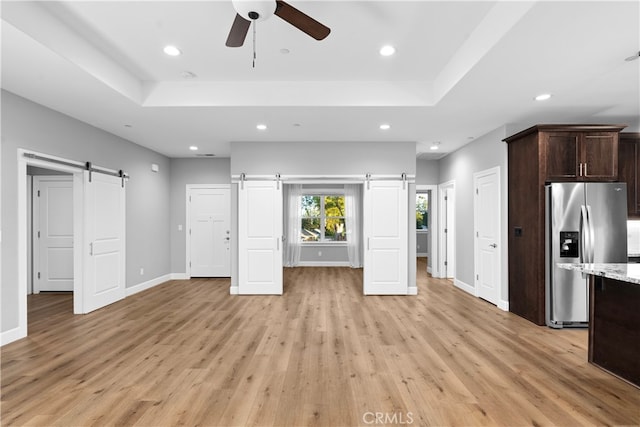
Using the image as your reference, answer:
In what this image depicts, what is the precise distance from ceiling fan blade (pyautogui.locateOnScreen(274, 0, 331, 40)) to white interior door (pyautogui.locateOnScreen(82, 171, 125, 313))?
4.03m

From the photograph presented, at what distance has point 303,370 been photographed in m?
2.84

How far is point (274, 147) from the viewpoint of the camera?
576 cm

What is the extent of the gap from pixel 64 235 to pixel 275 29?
17.7 ft

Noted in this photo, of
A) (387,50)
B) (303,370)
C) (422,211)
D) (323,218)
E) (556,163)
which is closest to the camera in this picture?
(303,370)

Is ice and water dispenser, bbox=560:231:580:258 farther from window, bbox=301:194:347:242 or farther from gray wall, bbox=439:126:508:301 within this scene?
window, bbox=301:194:347:242

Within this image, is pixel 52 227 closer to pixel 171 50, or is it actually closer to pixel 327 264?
pixel 171 50

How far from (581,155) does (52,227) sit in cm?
822

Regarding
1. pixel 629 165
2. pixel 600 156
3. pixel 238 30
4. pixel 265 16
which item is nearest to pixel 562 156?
pixel 600 156

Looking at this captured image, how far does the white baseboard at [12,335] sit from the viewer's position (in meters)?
3.35

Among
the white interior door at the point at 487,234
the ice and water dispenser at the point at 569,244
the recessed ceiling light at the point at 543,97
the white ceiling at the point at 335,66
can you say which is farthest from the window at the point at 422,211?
the recessed ceiling light at the point at 543,97

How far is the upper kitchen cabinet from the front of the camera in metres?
4.01

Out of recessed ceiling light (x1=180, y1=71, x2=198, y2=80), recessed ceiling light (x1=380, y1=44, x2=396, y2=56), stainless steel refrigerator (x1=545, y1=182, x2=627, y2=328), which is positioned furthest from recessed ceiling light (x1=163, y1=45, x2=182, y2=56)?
stainless steel refrigerator (x1=545, y1=182, x2=627, y2=328)

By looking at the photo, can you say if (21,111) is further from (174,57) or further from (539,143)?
(539,143)

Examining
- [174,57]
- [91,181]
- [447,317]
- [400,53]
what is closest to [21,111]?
[91,181]
